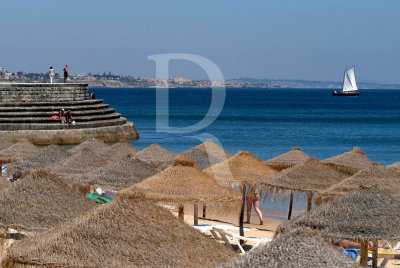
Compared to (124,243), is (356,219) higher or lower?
lower

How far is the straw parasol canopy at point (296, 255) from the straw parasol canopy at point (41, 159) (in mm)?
12985

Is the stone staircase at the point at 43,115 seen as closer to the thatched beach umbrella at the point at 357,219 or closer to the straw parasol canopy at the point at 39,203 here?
the straw parasol canopy at the point at 39,203

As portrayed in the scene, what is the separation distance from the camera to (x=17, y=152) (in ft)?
72.9

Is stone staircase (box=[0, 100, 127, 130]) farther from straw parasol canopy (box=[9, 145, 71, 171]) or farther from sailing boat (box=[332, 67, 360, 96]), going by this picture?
sailing boat (box=[332, 67, 360, 96])

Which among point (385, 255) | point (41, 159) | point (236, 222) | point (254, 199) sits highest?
point (41, 159)

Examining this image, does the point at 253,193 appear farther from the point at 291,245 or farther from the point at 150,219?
the point at 291,245

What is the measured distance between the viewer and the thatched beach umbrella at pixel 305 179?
15.0 meters

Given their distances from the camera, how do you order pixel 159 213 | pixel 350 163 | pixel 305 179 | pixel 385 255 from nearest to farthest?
1. pixel 159 213
2. pixel 385 255
3. pixel 305 179
4. pixel 350 163

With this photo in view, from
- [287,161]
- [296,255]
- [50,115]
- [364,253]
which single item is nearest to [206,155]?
[287,161]

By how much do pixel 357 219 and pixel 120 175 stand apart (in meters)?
6.39

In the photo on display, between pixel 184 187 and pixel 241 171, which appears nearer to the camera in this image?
pixel 184 187

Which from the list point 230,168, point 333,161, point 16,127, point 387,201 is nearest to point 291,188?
point 230,168

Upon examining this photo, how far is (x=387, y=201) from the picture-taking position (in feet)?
34.8

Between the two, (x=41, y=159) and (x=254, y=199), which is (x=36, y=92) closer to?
(x=41, y=159)
